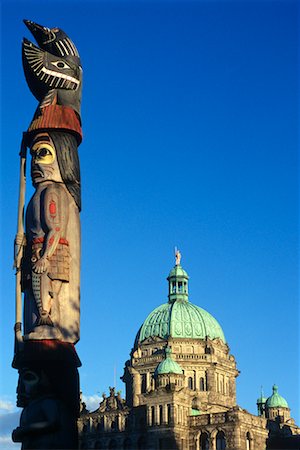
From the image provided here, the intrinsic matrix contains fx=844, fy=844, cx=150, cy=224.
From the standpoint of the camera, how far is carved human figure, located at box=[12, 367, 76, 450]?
33438 mm

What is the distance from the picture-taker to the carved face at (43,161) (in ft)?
129

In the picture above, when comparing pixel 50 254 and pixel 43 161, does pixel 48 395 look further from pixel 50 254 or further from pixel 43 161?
pixel 43 161

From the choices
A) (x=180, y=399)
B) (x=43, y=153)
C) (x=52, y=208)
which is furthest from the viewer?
(x=180, y=399)

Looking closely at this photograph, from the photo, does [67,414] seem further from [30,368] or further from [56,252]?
[56,252]

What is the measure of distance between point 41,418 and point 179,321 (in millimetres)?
91771

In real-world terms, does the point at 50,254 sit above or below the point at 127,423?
below

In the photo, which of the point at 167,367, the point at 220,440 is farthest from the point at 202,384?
the point at 220,440

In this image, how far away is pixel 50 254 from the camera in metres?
37.3

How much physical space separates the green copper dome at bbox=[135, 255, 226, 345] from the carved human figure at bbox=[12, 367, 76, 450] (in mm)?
87735

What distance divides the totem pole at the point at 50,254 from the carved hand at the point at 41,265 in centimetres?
4

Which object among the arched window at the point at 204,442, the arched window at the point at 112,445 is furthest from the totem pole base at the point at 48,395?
the arched window at the point at 112,445

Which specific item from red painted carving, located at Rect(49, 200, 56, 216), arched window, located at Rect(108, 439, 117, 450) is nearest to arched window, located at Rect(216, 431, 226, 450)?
arched window, located at Rect(108, 439, 117, 450)

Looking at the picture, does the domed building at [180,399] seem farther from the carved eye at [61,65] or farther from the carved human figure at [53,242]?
the carved eye at [61,65]

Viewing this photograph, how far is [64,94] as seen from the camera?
4119 cm
